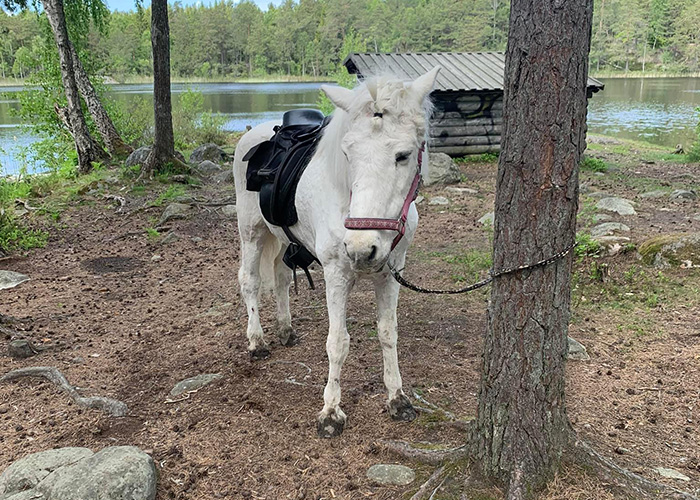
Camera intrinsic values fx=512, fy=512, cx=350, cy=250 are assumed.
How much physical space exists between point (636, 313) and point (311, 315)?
3.04 m

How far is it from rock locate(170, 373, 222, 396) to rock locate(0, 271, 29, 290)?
11.8 feet

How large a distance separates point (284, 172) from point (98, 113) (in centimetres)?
1249

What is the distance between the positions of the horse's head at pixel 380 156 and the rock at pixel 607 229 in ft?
15.5

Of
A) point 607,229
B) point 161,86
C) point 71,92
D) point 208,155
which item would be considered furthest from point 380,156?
point 208,155

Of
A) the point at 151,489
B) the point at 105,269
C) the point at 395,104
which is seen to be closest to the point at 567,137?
the point at 395,104

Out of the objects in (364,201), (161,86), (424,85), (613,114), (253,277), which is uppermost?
(613,114)

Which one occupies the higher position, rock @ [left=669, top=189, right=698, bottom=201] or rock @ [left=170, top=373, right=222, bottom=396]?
rock @ [left=669, top=189, right=698, bottom=201]

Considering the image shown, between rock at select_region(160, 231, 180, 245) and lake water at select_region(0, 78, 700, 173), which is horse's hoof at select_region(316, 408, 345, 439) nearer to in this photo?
rock at select_region(160, 231, 180, 245)

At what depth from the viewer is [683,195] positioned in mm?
8875

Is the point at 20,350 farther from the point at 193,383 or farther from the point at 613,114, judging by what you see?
the point at 613,114

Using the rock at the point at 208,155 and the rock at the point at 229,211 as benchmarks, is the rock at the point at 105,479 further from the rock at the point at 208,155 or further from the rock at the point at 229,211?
the rock at the point at 208,155

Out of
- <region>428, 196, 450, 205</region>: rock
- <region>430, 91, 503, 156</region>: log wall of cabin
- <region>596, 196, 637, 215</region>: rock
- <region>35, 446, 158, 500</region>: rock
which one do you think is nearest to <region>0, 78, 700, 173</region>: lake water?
<region>430, 91, 503, 156</region>: log wall of cabin

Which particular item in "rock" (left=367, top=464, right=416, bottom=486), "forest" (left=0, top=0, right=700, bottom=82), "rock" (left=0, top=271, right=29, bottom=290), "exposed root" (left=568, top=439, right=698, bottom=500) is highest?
"forest" (left=0, top=0, right=700, bottom=82)

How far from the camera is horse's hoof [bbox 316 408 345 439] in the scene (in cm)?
312
